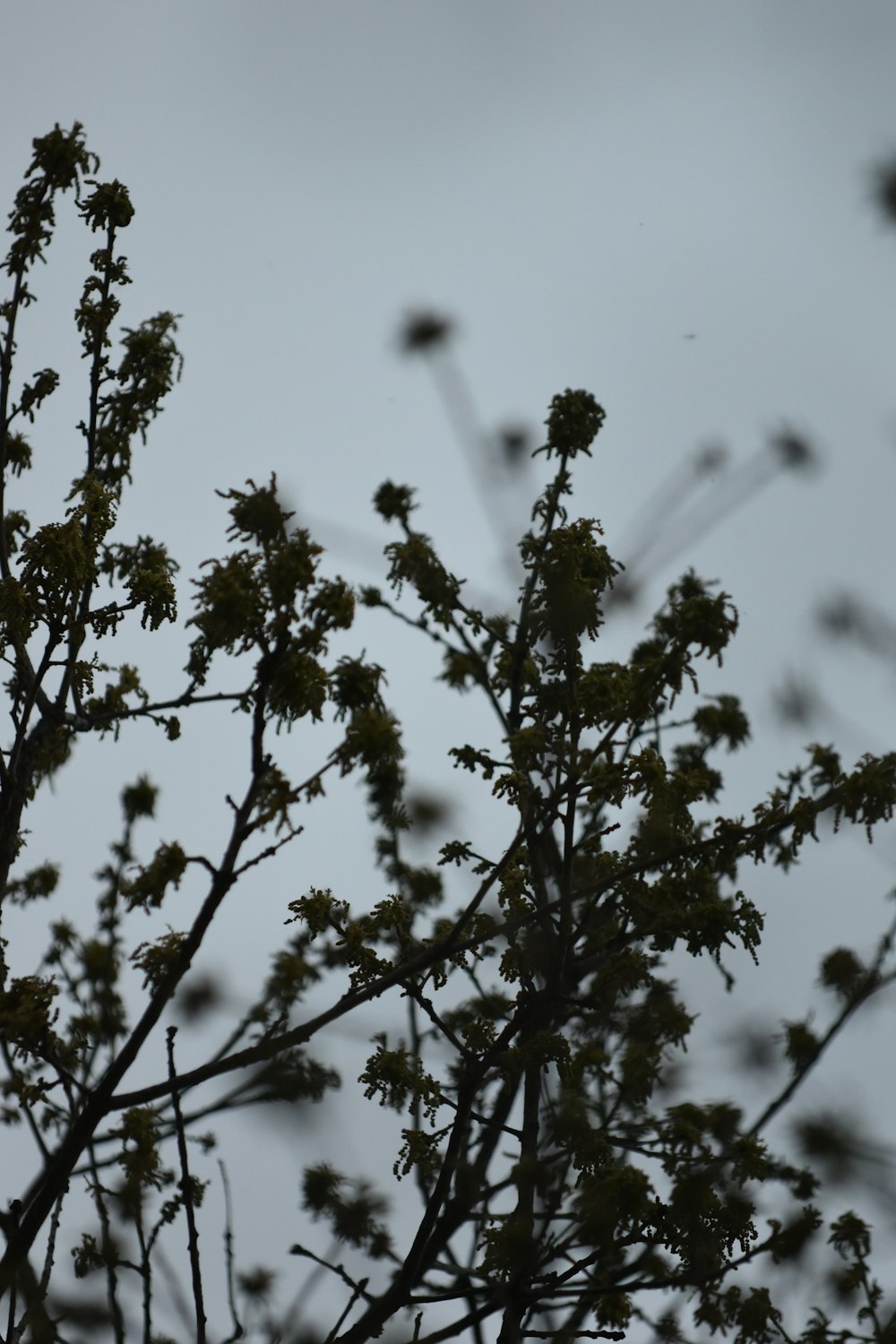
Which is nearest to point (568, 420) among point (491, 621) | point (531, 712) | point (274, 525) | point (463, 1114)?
point (491, 621)

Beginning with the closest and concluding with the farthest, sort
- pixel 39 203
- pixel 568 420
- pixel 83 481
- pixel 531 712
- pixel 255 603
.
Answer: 1. pixel 255 603
2. pixel 531 712
3. pixel 83 481
4. pixel 39 203
5. pixel 568 420

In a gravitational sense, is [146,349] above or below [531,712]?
above

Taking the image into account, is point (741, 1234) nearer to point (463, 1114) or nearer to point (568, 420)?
point (463, 1114)

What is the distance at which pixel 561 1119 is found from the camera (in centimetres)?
427

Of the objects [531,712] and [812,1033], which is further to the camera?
[812,1033]

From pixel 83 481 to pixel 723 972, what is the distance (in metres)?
4.76

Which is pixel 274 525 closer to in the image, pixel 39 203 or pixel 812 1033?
pixel 39 203

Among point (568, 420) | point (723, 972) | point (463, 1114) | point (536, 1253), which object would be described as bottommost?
point (536, 1253)

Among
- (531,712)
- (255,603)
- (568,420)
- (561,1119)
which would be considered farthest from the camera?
(568,420)

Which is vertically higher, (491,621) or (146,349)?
(146,349)

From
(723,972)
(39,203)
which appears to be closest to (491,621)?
(723,972)

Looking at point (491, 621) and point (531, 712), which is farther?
point (491, 621)

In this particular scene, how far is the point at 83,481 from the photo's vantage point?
7.38 meters

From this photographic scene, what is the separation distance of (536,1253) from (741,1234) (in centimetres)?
150
